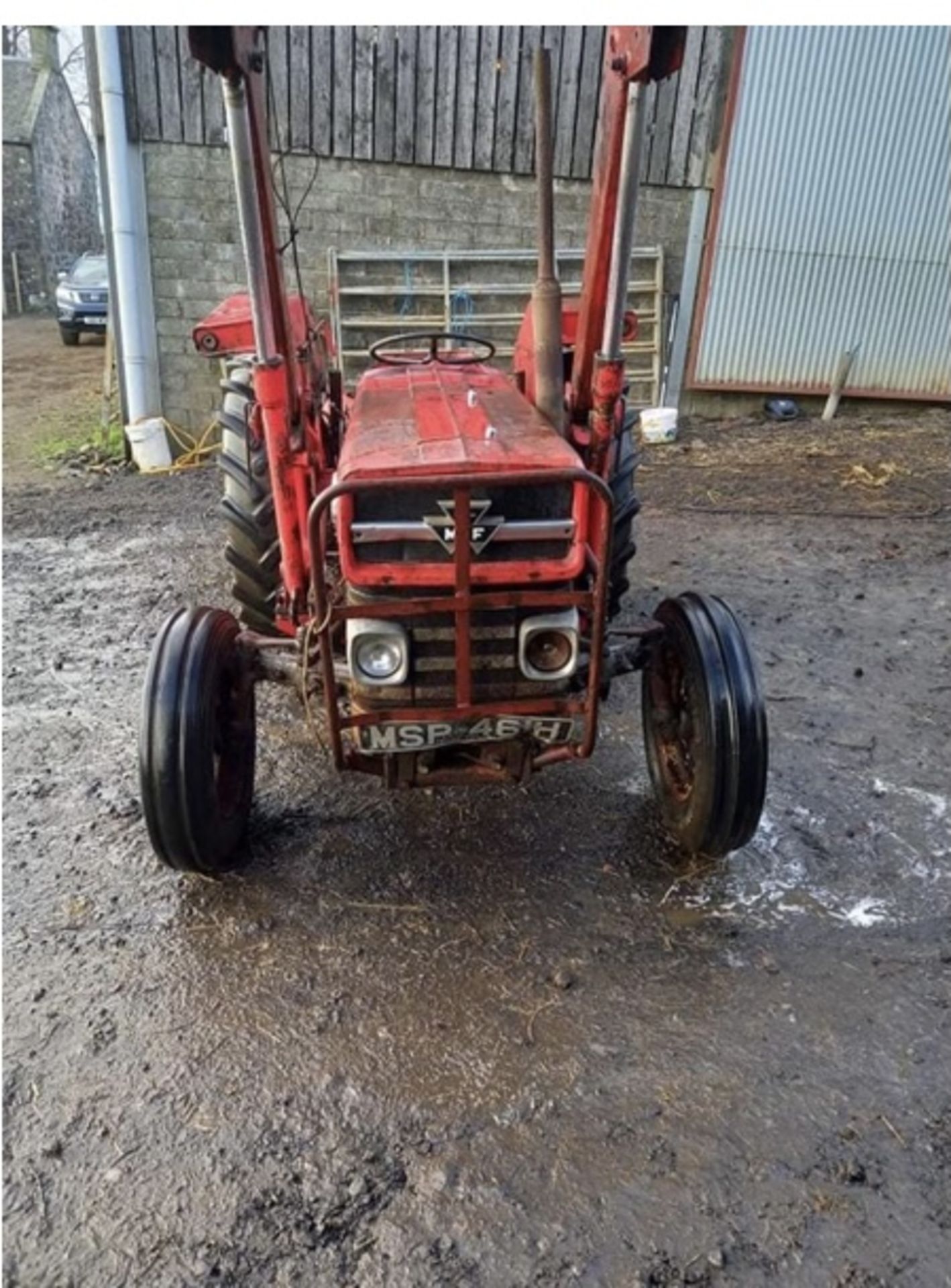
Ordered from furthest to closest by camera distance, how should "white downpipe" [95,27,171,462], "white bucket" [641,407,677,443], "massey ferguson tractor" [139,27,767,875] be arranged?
"white bucket" [641,407,677,443], "white downpipe" [95,27,171,462], "massey ferguson tractor" [139,27,767,875]

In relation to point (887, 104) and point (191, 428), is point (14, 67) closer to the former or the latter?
point (191, 428)

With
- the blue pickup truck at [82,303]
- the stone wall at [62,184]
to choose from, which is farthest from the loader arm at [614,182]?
the stone wall at [62,184]

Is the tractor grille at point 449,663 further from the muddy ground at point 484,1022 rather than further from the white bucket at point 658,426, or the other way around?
the white bucket at point 658,426

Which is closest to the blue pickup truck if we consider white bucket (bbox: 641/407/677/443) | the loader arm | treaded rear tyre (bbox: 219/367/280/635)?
white bucket (bbox: 641/407/677/443)

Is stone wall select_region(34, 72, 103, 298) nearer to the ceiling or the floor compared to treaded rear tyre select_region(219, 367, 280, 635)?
nearer to the ceiling

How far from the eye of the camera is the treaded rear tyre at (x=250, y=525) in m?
3.57

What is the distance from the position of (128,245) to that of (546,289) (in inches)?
206

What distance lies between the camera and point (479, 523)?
229cm

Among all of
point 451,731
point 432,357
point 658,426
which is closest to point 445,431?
point 451,731

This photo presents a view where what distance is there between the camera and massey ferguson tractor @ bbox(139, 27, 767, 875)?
2293 millimetres

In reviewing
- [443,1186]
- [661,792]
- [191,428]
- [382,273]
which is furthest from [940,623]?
[191,428]

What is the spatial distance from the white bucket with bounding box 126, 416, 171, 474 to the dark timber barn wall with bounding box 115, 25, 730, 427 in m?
0.29

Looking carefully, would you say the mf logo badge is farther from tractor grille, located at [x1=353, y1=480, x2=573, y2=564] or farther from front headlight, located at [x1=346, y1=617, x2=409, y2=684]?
front headlight, located at [x1=346, y1=617, x2=409, y2=684]

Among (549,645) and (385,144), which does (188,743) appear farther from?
(385,144)
